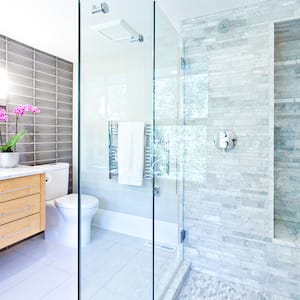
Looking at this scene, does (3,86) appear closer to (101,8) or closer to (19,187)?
(19,187)

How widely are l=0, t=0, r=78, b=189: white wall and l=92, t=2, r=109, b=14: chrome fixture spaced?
0.25 m

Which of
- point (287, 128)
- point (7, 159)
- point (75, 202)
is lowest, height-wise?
point (75, 202)

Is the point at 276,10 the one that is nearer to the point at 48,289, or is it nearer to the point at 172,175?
the point at 172,175

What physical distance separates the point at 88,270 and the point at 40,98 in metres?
1.90

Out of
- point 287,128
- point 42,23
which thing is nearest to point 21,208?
point 42,23

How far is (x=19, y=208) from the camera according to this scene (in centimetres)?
180

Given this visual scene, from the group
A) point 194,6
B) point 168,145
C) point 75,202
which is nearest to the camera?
point 194,6

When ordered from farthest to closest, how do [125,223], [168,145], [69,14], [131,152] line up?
[125,223] → [131,152] → [168,145] → [69,14]

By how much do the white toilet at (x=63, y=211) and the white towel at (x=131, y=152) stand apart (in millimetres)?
411

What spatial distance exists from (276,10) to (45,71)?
7.69 feet

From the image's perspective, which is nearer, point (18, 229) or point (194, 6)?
point (194, 6)

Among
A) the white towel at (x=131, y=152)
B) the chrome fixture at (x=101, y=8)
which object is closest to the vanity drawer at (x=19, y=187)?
the white towel at (x=131, y=152)

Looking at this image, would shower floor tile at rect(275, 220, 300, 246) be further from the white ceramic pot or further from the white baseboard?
the white ceramic pot

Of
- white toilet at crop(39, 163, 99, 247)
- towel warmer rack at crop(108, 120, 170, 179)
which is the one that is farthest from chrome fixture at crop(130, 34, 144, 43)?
white toilet at crop(39, 163, 99, 247)
